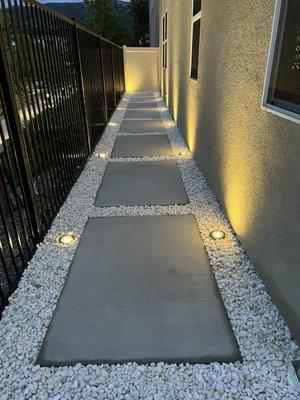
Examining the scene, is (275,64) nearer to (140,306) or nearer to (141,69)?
(140,306)

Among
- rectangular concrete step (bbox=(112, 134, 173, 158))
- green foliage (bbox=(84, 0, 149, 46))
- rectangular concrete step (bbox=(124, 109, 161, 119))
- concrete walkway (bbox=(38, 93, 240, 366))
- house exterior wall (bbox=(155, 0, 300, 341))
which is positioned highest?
green foliage (bbox=(84, 0, 149, 46))

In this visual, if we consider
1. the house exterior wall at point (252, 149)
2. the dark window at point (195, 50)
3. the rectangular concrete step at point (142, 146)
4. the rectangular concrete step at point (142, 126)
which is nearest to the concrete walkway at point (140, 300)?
the house exterior wall at point (252, 149)

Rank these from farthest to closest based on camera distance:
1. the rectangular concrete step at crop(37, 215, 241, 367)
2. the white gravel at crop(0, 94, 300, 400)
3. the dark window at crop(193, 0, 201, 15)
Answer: the dark window at crop(193, 0, 201, 15), the rectangular concrete step at crop(37, 215, 241, 367), the white gravel at crop(0, 94, 300, 400)

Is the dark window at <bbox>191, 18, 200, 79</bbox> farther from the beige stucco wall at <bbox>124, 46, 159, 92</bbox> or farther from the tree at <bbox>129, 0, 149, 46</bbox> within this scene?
the tree at <bbox>129, 0, 149, 46</bbox>

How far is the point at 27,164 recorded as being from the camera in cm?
241

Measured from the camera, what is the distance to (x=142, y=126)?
24.3 ft

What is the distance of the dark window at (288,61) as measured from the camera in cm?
171

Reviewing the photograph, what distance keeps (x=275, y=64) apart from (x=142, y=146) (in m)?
3.84

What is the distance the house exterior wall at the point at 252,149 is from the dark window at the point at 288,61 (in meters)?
0.11

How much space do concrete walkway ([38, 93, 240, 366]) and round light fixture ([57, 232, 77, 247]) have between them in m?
0.09

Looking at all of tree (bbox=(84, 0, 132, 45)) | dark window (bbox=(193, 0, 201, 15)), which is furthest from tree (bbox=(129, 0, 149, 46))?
dark window (bbox=(193, 0, 201, 15))


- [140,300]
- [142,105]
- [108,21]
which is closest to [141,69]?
[142,105]

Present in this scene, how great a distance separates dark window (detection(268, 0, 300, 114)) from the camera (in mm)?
1715

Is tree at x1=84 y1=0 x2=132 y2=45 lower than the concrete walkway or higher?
higher
